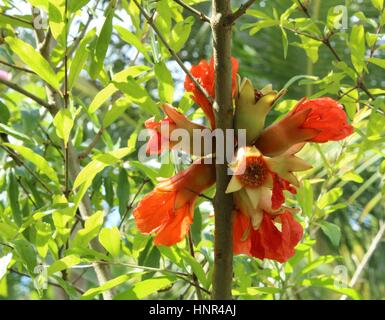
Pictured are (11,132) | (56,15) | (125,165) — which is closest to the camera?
(56,15)

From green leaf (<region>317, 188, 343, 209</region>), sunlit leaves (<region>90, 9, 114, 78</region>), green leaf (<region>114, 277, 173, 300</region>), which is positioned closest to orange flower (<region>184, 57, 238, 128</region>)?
sunlit leaves (<region>90, 9, 114, 78</region>)

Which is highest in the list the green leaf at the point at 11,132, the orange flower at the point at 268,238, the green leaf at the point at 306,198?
the green leaf at the point at 11,132

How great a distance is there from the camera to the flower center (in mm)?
673

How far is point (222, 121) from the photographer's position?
2.24 ft

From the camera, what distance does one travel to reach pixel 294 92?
143 inches

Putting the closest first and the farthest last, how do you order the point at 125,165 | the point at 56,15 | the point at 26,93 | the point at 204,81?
the point at 204,81, the point at 56,15, the point at 26,93, the point at 125,165

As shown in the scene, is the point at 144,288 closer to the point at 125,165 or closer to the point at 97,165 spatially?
the point at 97,165

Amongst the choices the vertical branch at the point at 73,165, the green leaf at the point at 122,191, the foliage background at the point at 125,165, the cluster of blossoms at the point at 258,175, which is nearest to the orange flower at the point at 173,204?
the cluster of blossoms at the point at 258,175

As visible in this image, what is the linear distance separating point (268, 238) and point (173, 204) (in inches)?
4.1

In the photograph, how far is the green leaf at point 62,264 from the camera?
2.70 ft

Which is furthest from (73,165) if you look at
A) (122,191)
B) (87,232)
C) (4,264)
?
(4,264)

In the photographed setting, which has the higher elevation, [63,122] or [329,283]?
[63,122]

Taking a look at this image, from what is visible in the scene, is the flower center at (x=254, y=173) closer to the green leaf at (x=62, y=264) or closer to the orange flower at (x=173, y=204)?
the orange flower at (x=173, y=204)
